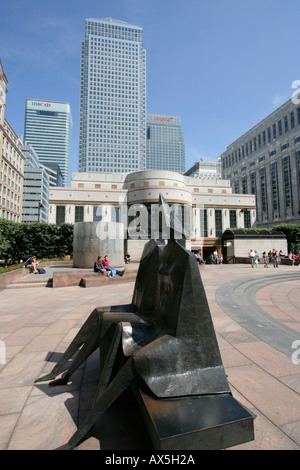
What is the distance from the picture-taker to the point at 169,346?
2133 millimetres

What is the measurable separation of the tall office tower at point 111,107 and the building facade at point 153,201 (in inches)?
4621

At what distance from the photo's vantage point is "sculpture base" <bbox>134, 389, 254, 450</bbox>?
1608 mm

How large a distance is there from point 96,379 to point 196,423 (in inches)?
73.2

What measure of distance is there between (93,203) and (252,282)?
31.1m

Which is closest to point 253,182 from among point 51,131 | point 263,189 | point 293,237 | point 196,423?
point 263,189

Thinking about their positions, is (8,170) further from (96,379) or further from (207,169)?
(207,169)

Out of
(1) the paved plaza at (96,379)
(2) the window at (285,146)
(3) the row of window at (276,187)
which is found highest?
(2) the window at (285,146)

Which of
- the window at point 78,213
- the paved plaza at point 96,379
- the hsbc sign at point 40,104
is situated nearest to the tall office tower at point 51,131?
the hsbc sign at point 40,104

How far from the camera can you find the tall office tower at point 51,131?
17150 cm

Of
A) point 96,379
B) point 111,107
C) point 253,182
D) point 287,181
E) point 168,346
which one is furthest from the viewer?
point 111,107

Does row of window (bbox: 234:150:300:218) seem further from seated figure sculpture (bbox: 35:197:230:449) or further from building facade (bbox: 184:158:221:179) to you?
seated figure sculpture (bbox: 35:197:230:449)

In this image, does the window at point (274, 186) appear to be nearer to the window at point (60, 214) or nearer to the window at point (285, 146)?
the window at point (285, 146)

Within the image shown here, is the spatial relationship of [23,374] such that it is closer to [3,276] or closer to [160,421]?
[160,421]
